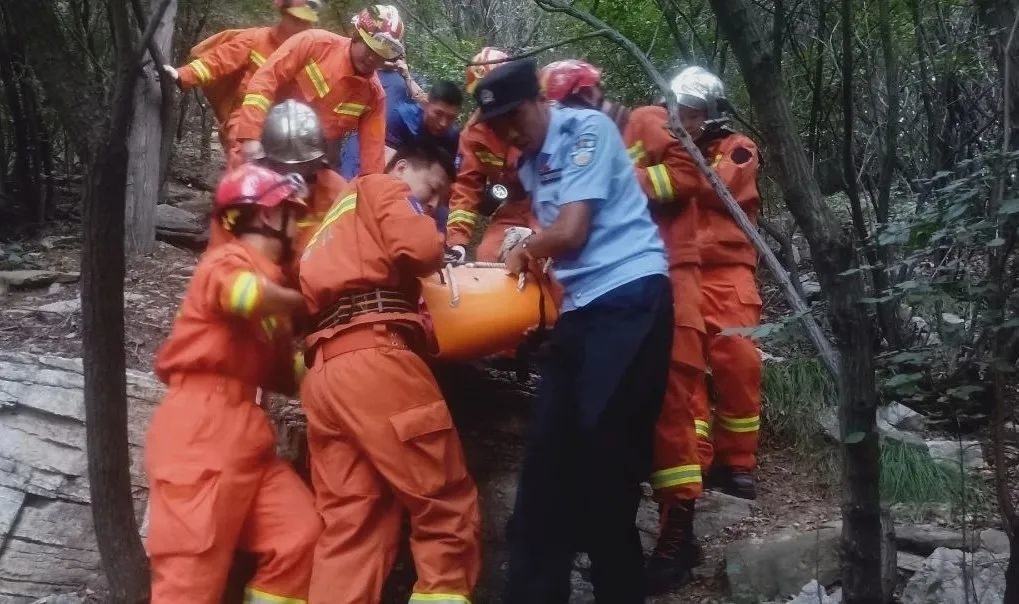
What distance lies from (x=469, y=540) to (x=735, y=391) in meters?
1.68

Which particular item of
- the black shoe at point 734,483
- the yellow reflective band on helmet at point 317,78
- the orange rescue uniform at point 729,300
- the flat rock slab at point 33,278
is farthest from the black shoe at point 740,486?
the flat rock slab at point 33,278

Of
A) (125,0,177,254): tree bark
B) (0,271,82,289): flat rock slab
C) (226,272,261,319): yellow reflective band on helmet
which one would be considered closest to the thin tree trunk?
(226,272,261,319): yellow reflective band on helmet

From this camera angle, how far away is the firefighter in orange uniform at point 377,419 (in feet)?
9.98

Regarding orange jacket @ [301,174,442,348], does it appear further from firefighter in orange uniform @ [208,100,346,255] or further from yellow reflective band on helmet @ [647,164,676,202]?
yellow reflective band on helmet @ [647,164,676,202]

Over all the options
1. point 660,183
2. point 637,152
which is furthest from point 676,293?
point 637,152

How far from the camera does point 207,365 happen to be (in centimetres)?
308

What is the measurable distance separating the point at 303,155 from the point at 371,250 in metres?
1.04

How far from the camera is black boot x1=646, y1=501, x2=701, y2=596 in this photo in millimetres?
3688

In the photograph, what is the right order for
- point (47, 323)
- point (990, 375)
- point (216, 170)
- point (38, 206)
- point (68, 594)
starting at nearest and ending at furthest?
1. point (990, 375)
2. point (68, 594)
3. point (47, 323)
4. point (38, 206)
5. point (216, 170)

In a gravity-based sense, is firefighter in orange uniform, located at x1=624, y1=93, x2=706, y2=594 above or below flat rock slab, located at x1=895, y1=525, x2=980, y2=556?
above

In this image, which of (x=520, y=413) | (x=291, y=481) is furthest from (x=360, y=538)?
(x=520, y=413)

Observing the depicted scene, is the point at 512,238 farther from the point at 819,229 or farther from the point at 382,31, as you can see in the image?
the point at 382,31

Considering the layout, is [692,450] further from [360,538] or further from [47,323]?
[47,323]

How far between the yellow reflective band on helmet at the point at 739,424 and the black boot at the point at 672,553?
716 mm
